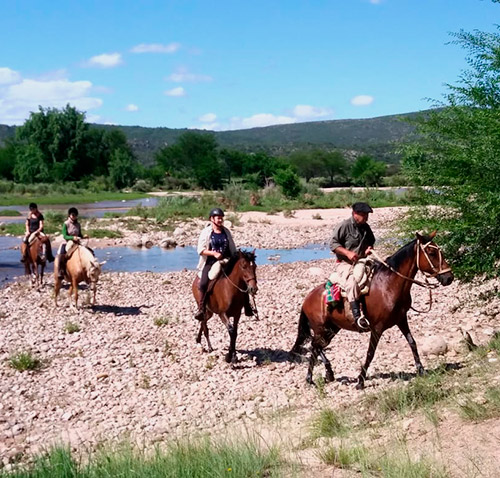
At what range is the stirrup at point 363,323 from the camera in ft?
30.9

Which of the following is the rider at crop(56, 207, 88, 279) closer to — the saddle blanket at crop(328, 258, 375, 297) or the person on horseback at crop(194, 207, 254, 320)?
the person on horseback at crop(194, 207, 254, 320)

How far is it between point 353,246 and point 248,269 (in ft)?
6.74

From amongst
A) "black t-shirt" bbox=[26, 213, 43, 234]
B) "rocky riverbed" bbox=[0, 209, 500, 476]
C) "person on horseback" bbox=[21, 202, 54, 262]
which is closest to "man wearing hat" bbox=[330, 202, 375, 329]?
"rocky riverbed" bbox=[0, 209, 500, 476]

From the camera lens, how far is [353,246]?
9531mm

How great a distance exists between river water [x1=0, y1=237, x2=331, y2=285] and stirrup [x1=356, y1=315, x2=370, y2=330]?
622 inches

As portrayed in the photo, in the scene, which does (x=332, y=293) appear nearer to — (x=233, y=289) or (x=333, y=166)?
(x=233, y=289)

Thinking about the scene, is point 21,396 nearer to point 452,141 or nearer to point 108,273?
point 452,141

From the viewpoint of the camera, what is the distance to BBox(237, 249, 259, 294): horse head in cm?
1082

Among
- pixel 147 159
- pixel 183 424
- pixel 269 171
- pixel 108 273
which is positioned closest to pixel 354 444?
pixel 183 424

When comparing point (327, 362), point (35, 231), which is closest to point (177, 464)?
point (327, 362)

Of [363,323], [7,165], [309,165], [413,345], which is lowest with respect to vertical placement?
[413,345]

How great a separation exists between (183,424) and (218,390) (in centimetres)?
151

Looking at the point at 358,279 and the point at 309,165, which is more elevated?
the point at 309,165

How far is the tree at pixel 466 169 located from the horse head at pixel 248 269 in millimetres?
2646
